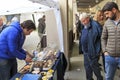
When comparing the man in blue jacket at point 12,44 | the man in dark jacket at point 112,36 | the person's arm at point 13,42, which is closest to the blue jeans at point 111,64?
the man in dark jacket at point 112,36

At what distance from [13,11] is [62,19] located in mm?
1464

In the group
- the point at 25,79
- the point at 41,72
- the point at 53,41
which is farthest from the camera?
the point at 53,41

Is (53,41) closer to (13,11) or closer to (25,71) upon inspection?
(13,11)

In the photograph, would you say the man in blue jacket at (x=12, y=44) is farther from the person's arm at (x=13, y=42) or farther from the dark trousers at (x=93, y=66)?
the dark trousers at (x=93, y=66)

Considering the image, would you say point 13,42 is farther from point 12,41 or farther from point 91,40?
point 91,40

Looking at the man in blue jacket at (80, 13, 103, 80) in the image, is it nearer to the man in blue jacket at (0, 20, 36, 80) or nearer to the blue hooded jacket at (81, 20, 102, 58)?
the blue hooded jacket at (81, 20, 102, 58)

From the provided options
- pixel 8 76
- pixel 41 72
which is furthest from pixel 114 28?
pixel 8 76

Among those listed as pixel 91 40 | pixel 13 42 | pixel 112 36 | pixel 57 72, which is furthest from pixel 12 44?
pixel 91 40

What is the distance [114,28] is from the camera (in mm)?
3537

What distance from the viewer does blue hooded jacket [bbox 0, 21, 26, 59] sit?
3496 mm

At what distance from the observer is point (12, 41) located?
3.49 metres

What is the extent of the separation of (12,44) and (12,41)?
0.04 meters

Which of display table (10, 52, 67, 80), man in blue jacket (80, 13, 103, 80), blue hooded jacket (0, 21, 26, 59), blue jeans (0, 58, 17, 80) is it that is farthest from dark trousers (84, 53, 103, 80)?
blue jeans (0, 58, 17, 80)

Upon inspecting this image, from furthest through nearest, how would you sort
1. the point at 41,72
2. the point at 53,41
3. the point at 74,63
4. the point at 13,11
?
the point at 74,63 → the point at 53,41 → the point at 13,11 → the point at 41,72
